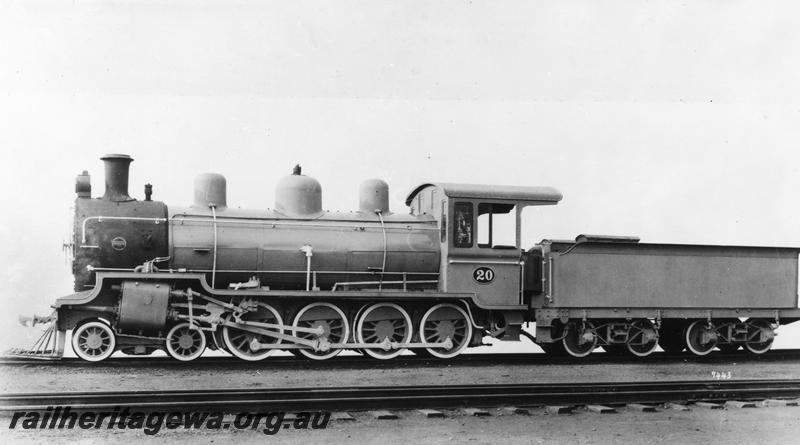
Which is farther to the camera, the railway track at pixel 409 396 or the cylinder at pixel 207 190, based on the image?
the cylinder at pixel 207 190

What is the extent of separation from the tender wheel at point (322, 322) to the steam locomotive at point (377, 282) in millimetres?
28

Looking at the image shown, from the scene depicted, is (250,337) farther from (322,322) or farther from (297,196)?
(297,196)

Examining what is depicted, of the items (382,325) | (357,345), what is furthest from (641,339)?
(357,345)

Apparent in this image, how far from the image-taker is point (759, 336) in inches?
610

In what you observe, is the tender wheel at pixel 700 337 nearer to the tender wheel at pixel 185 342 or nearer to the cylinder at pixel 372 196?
the cylinder at pixel 372 196

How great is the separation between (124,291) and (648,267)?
9.05 meters

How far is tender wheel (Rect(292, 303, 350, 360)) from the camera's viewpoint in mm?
Answer: 13036

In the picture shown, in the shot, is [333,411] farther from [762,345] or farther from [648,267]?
[762,345]

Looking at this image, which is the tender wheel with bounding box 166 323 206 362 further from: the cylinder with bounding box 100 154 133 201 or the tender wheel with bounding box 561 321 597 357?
the tender wheel with bounding box 561 321 597 357

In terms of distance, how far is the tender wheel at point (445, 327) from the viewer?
13555mm

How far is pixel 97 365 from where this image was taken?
11922 millimetres

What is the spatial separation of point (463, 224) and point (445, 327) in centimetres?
178

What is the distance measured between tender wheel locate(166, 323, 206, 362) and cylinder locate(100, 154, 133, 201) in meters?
2.28

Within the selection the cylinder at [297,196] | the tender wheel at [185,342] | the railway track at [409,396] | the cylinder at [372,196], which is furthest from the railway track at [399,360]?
the cylinder at [372,196]
